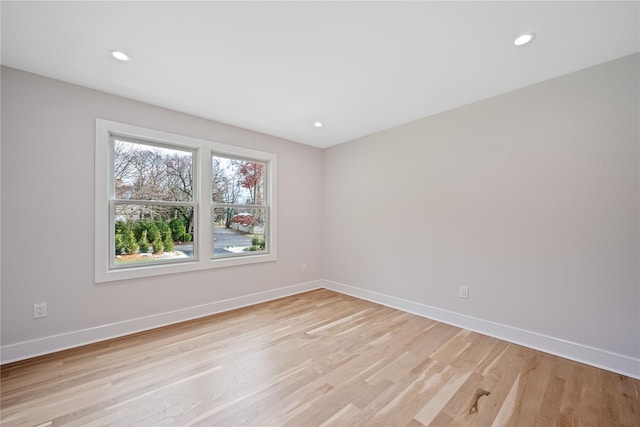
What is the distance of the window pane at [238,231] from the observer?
11.4 ft

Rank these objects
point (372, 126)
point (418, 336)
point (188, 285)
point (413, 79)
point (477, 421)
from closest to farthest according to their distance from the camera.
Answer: point (477, 421) → point (413, 79) → point (418, 336) → point (188, 285) → point (372, 126)

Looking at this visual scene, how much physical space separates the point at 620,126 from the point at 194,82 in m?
3.64

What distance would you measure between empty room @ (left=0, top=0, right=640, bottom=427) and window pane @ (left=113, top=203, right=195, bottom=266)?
21mm

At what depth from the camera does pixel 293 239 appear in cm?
420

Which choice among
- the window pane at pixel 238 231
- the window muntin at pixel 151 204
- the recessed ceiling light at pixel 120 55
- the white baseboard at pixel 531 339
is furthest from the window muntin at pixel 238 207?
the white baseboard at pixel 531 339

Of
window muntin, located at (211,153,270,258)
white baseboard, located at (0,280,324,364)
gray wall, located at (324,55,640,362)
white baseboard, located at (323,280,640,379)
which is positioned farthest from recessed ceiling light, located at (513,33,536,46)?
white baseboard, located at (0,280,324,364)

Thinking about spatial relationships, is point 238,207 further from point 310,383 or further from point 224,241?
point 310,383

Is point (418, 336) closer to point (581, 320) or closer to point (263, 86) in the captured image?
point (581, 320)

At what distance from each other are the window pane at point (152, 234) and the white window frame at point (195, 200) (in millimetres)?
70

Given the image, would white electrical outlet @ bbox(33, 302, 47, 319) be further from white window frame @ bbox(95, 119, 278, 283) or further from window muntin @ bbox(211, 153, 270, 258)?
window muntin @ bbox(211, 153, 270, 258)

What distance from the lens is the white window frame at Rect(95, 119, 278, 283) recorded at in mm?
2561

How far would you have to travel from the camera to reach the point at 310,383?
1.90m

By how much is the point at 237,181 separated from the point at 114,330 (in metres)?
2.16

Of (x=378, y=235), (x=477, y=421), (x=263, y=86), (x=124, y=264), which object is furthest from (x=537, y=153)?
(x=124, y=264)
